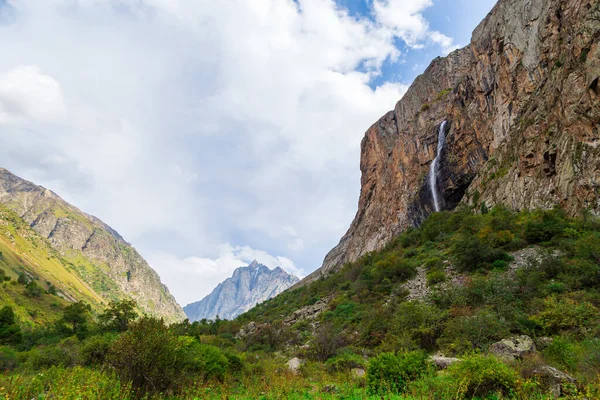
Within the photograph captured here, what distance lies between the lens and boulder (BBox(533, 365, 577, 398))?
219 inches

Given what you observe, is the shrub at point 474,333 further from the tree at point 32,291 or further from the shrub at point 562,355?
the tree at point 32,291

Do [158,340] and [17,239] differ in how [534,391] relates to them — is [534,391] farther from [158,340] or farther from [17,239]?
[17,239]

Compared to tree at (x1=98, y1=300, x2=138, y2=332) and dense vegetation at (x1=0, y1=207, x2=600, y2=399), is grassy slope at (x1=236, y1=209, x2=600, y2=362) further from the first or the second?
tree at (x1=98, y1=300, x2=138, y2=332)

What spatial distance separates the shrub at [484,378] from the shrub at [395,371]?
4.42 ft

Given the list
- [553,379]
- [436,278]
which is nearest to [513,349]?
[553,379]

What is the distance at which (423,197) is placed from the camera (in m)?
48.5

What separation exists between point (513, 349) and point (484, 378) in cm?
328

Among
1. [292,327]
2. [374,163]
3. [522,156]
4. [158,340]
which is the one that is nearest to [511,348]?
[158,340]

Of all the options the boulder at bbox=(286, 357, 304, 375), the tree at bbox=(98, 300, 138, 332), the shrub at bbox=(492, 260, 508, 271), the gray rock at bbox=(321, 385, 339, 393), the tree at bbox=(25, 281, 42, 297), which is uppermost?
the tree at bbox=(25, 281, 42, 297)

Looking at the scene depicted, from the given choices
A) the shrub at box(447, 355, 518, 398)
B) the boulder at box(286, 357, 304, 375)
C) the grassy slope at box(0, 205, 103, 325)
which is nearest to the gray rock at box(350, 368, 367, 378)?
the boulder at box(286, 357, 304, 375)

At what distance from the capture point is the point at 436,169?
1852 inches

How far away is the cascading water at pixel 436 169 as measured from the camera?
148ft

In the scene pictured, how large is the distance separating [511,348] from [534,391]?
3392 millimetres

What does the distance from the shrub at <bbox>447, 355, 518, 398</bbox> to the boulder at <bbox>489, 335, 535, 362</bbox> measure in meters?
2.23
